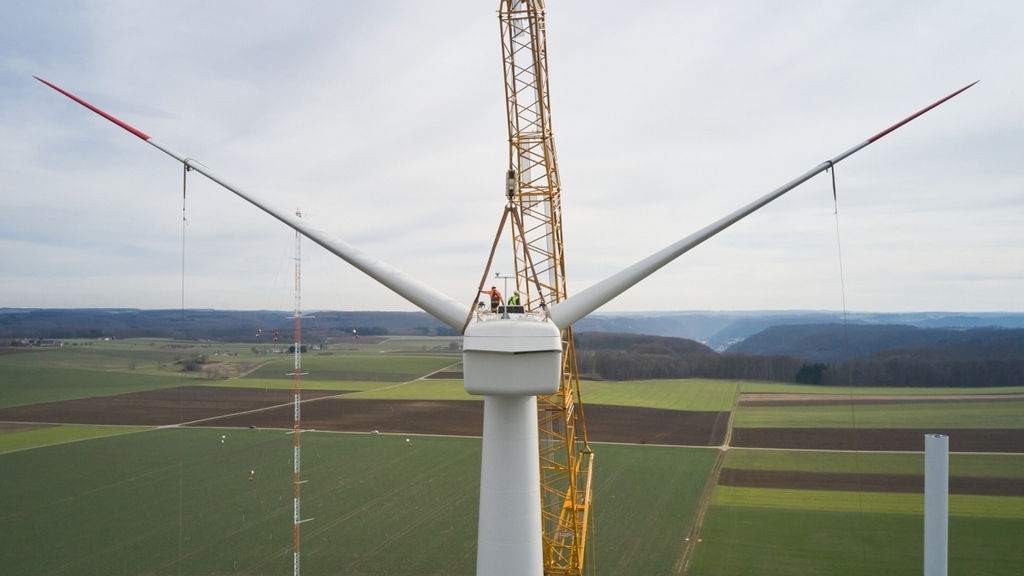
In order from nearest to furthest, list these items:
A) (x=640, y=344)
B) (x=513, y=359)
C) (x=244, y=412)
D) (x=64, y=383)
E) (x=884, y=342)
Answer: (x=513, y=359) < (x=244, y=412) < (x=64, y=383) < (x=640, y=344) < (x=884, y=342)

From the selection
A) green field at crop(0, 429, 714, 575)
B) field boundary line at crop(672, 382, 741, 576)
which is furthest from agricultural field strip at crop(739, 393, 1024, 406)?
green field at crop(0, 429, 714, 575)

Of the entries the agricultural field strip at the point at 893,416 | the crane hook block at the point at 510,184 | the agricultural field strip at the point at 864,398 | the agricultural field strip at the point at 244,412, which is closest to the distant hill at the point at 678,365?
the agricultural field strip at the point at 864,398

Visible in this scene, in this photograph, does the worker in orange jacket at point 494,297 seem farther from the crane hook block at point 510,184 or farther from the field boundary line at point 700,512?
the field boundary line at point 700,512

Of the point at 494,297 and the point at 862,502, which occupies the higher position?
the point at 494,297

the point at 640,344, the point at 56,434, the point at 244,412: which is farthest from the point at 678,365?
the point at 56,434

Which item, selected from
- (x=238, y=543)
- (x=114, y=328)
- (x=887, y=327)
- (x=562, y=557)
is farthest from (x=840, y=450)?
(x=887, y=327)

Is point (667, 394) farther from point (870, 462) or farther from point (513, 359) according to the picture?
point (513, 359)
